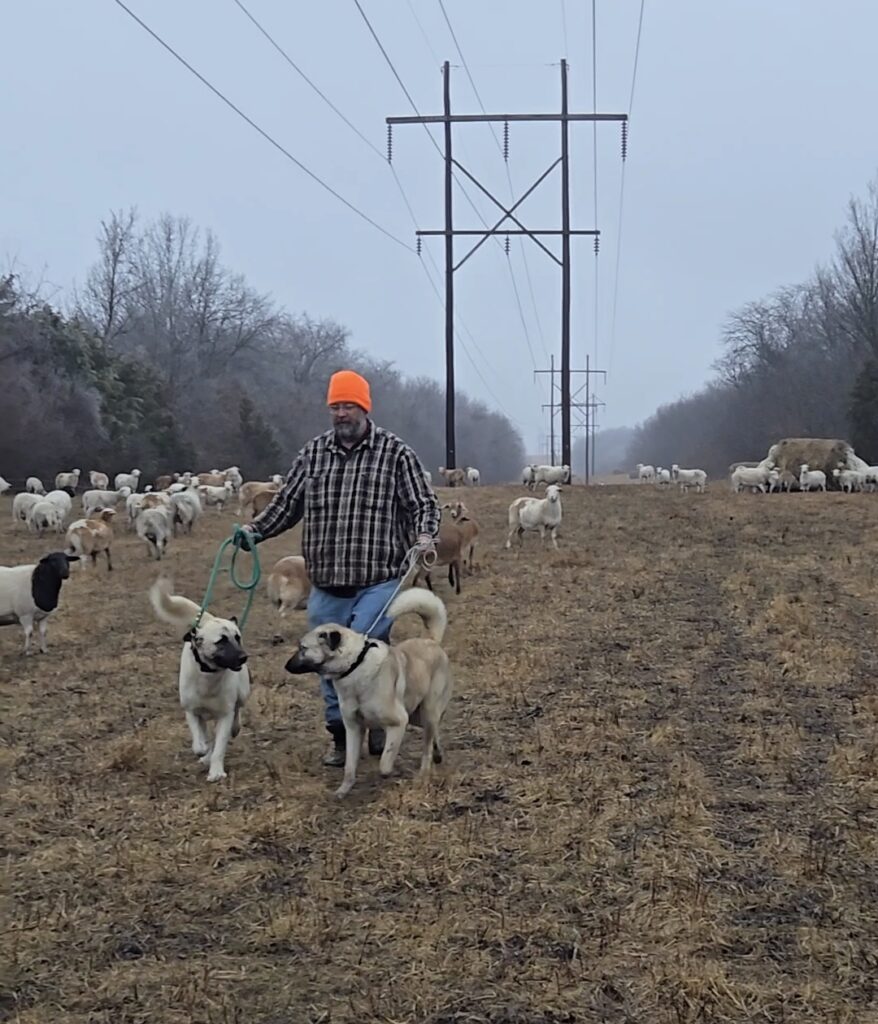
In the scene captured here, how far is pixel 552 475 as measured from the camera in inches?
1283

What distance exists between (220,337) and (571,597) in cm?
5149

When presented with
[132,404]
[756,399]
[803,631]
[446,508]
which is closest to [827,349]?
[756,399]

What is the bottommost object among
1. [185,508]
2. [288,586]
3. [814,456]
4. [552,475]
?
[288,586]

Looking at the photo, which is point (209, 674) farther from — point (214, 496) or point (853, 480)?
point (853, 480)

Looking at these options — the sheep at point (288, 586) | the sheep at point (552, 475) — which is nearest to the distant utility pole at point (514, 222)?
the sheep at point (552, 475)

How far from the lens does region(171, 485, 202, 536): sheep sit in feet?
67.3

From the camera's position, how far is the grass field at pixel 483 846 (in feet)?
11.9

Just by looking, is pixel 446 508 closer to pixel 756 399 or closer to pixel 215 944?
pixel 215 944

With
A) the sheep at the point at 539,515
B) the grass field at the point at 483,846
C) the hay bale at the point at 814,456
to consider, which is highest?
the hay bale at the point at 814,456

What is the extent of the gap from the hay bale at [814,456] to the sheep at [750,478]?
1.05 meters

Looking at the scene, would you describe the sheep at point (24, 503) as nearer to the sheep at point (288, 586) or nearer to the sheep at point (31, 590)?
the sheep at point (288, 586)

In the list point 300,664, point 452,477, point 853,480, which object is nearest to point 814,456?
point 853,480

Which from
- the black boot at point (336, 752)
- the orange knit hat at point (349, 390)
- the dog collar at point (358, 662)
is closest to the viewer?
the dog collar at point (358, 662)

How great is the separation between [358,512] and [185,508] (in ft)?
49.6
